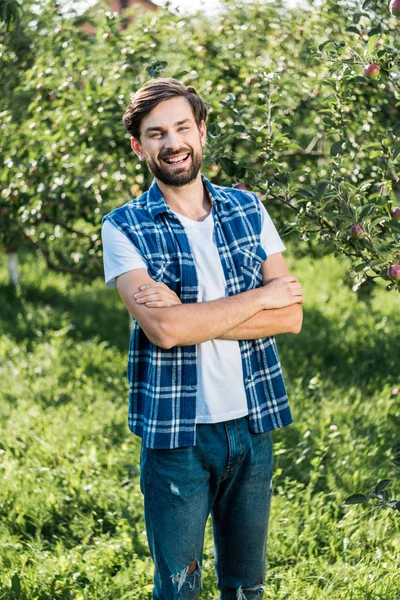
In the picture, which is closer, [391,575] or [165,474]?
[165,474]

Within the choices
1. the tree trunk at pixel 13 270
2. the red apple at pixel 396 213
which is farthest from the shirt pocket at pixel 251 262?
the tree trunk at pixel 13 270

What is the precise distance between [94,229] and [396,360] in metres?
2.37

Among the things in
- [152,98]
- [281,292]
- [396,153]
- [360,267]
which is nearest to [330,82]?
[396,153]

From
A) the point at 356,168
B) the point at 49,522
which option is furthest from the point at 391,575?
the point at 356,168

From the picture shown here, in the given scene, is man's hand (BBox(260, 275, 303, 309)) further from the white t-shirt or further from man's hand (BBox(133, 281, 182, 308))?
man's hand (BBox(133, 281, 182, 308))

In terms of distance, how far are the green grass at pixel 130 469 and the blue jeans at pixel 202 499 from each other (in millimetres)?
756

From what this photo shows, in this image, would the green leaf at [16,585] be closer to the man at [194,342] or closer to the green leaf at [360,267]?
the man at [194,342]

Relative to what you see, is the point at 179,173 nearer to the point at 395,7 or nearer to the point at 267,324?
the point at 267,324

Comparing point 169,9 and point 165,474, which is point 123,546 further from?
point 169,9

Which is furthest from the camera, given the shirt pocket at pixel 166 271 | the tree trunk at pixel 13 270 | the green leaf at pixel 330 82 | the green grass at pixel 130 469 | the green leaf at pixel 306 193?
the tree trunk at pixel 13 270

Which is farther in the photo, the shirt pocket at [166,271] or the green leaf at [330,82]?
the green leaf at [330,82]

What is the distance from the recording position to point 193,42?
5.10 metres

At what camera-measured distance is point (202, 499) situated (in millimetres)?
2248

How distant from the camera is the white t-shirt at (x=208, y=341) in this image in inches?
87.6
